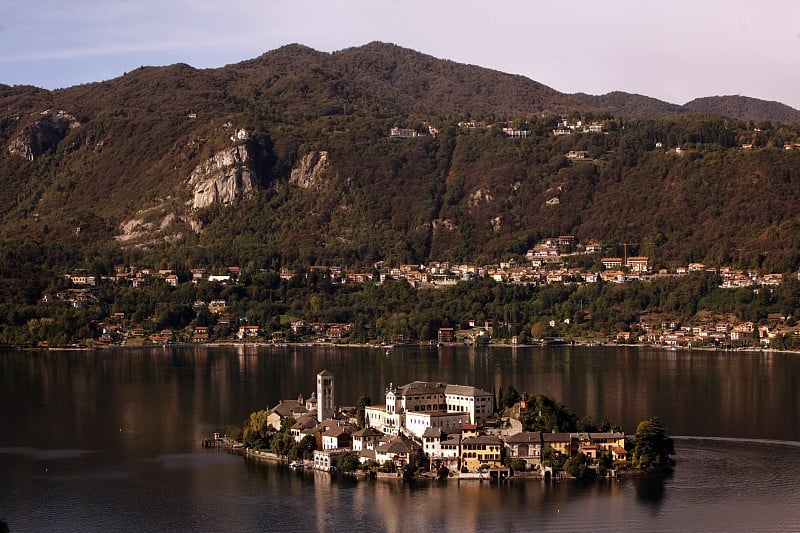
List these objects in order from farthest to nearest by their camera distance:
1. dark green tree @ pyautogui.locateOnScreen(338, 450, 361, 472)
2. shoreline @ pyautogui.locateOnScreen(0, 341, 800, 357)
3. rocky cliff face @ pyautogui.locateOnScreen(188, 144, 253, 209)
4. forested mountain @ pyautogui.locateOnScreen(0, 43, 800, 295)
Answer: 1. rocky cliff face @ pyautogui.locateOnScreen(188, 144, 253, 209)
2. forested mountain @ pyautogui.locateOnScreen(0, 43, 800, 295)
3. shoreline @ pyautogui.locateOnScreen(0, 341, 800, 357)
4. dark green tree @ pyautogui.locateOnScreen(338, 450, 361, 472)

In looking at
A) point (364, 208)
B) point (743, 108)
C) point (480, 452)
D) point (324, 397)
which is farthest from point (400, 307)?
point (743, 108)

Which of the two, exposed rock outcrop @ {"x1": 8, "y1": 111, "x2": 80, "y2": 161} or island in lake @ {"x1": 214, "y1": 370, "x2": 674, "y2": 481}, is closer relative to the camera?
island in lake @ {"x1": 214, "y1": 370, "x2": 674, "y2": 481}

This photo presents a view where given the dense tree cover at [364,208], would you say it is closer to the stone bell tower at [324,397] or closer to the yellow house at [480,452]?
the stone bell tower at [324,397]

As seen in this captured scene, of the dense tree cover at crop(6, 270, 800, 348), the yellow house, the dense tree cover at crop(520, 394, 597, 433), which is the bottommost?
the yellow house

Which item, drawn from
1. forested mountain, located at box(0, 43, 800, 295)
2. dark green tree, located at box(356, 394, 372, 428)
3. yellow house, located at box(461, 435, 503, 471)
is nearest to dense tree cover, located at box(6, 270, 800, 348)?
forested mountain, located at box(0, 43, 800, 295)

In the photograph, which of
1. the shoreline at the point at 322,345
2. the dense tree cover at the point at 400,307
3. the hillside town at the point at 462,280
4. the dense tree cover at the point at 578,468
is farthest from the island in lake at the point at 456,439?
the dense tree cover at the point at 400,307

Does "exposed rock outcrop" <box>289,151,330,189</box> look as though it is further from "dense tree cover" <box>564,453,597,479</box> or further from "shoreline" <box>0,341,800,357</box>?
"dense tree cover" <box>564,453,597,479</box>

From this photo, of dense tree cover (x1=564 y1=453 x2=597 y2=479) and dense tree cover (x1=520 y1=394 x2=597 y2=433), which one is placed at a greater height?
dense tree cover (x1=520 y1=394 x2=597 y2=433)
